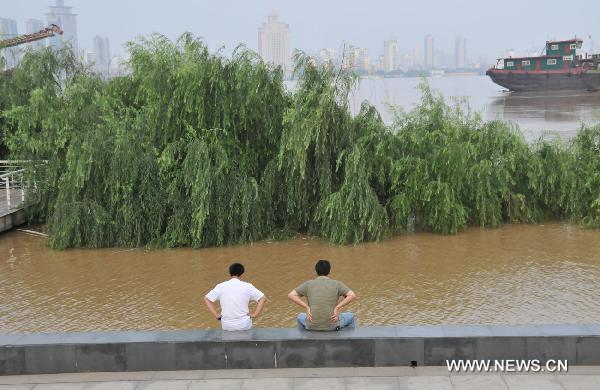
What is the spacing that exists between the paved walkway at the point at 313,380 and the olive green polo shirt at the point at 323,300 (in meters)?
0.43

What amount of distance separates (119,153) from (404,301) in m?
7.27

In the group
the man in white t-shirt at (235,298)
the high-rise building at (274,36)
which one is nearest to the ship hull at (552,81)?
the high-rise building at (274,36)

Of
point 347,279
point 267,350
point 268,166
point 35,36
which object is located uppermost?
point 35,36

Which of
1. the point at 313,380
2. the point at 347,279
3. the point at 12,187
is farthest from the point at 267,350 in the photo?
the point at 12,187

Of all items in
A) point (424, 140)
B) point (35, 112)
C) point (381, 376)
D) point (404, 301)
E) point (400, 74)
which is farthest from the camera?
point (400, 74)

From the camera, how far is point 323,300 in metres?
6.33

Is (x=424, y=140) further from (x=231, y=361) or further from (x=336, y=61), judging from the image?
(x=231, y=361)

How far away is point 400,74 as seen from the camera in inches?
7446

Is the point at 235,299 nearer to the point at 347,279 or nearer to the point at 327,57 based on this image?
the point at 347,279

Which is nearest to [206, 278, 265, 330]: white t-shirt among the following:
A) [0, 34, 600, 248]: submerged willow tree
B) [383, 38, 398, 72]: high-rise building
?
[0, 34, 600, 248]: submerged willow tree

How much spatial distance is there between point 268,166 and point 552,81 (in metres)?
71.8

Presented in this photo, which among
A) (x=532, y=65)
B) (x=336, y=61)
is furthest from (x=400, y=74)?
(x=336, y=61)

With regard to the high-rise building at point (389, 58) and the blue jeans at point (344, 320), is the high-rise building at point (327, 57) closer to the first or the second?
the blue jeans at point (344, 320)

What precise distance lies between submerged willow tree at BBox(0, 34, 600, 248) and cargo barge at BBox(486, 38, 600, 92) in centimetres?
6724
